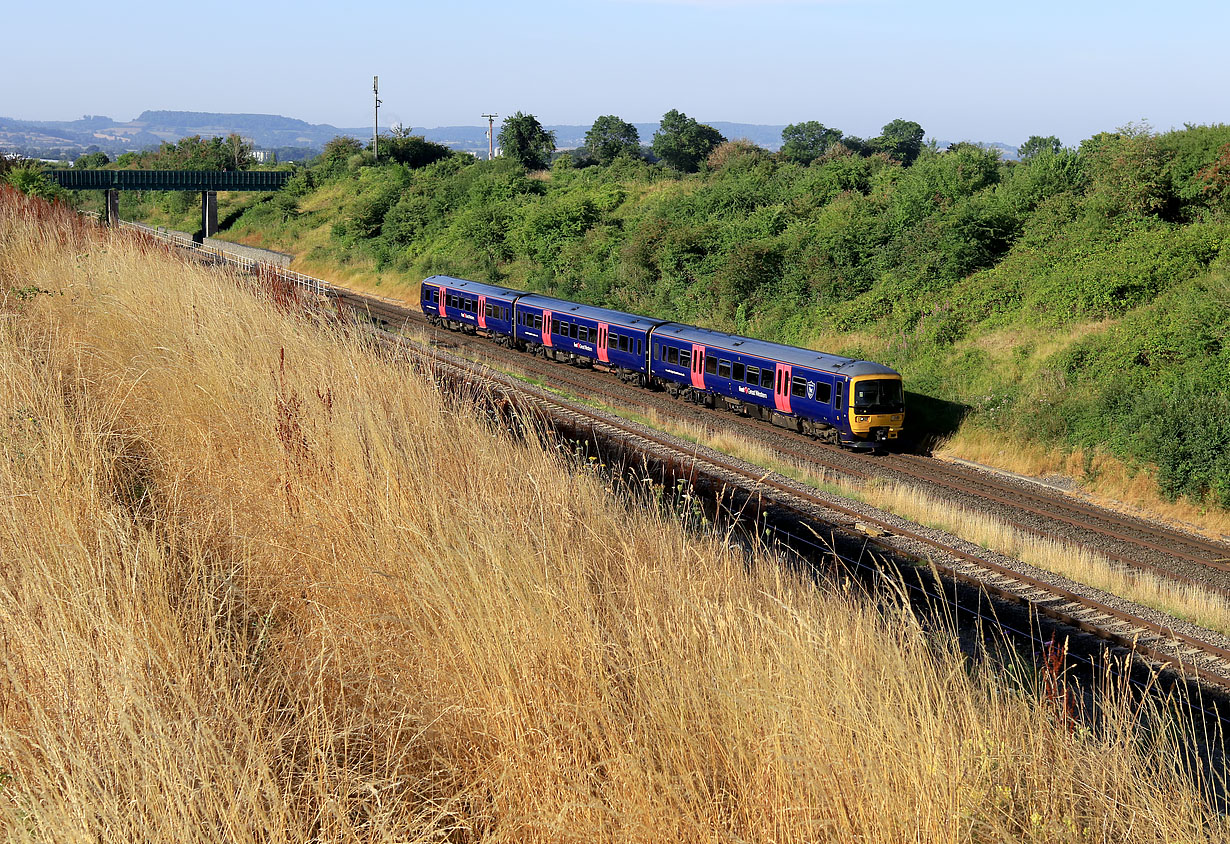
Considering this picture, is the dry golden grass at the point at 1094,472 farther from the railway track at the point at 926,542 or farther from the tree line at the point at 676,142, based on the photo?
the tree line at the point at 676,142

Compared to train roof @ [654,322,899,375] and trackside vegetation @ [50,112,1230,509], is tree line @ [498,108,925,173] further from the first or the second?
train roof @ [654,322,899,375]

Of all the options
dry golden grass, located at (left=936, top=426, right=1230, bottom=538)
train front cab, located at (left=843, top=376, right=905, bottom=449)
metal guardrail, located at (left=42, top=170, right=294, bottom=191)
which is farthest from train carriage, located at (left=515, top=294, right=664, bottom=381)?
metal guardrail, located at (left=42, top=170, right=294, bottom=191)

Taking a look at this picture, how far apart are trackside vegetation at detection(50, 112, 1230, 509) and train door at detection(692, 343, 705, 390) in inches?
220

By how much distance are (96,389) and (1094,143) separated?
1317 inches

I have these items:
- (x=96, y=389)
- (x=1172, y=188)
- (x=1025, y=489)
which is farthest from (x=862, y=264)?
(x=96, y=389)

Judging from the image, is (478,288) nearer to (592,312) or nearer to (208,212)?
(592,312)

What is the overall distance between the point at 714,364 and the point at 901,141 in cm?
8552

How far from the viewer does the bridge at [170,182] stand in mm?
63938

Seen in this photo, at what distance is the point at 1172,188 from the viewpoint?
2780cm

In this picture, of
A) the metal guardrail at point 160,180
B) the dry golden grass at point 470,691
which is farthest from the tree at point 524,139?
the dry golden grass at point 470,691

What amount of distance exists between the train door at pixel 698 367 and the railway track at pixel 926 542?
3.78 meters

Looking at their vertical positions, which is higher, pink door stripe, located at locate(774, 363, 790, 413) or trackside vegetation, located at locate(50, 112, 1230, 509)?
trackside vegetation, located at locate(50, 112, 1230, 509)

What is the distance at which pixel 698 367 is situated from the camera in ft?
83.6

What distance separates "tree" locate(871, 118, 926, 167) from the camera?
94250mm
